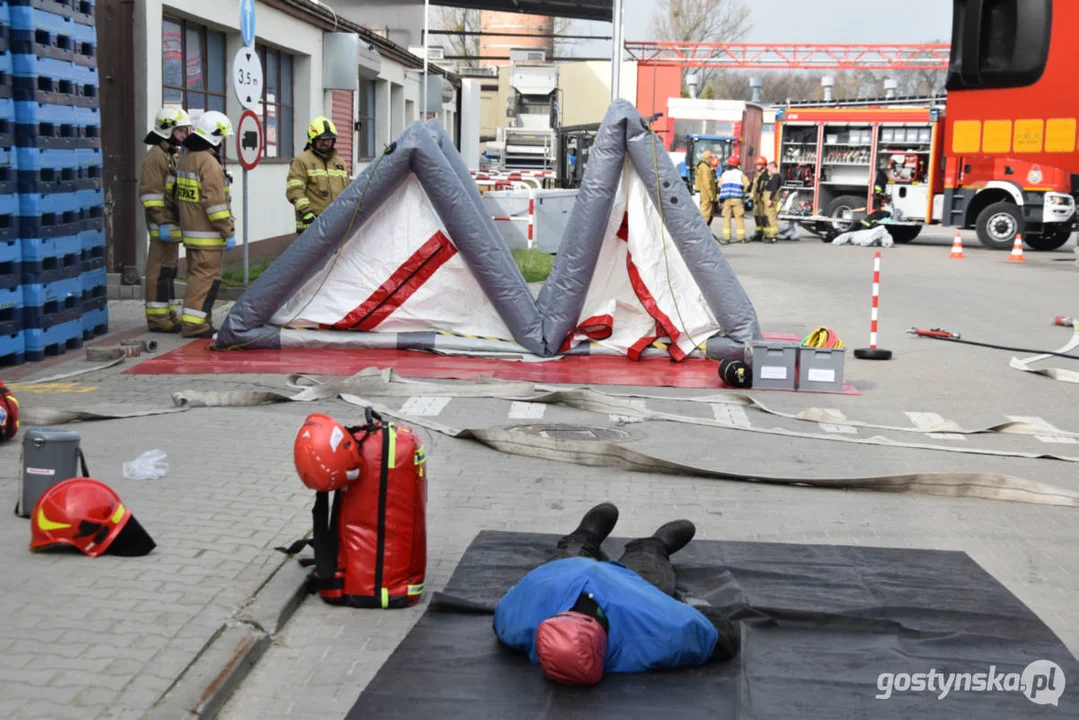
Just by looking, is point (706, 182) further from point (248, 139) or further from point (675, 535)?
point (675, 535)

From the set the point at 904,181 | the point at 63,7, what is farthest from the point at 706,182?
the point at 63,7

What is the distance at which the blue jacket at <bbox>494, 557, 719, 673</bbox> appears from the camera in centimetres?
442

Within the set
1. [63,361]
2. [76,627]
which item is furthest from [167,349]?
[76,627]

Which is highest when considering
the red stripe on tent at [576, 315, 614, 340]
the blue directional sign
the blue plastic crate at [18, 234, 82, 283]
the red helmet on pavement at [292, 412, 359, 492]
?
the blue directional sign

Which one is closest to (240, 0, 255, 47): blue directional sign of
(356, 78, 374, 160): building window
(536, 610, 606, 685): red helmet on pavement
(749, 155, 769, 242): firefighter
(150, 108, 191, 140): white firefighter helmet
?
(150, 108, 191, 140): white firefighter helmet

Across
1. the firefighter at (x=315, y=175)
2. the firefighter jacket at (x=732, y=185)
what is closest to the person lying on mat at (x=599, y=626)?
the firefighter at (x=315, y=175)

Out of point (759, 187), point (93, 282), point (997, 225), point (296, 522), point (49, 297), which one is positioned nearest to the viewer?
point (296, 522)

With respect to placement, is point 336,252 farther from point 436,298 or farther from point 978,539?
point 978,539

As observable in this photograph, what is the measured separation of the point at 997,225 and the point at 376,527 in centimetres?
2607

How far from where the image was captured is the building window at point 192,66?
1714cm

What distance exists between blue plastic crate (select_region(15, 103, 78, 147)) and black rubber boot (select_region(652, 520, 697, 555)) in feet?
23.4

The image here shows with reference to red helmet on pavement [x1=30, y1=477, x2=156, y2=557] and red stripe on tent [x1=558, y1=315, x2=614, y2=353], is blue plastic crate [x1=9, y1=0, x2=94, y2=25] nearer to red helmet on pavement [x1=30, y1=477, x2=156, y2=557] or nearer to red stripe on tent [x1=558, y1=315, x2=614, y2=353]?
red stripe on tent [x1=558, y1=315, x2=614, y2=353]

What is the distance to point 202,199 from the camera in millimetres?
12086

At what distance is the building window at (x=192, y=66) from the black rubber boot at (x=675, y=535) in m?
11.8
